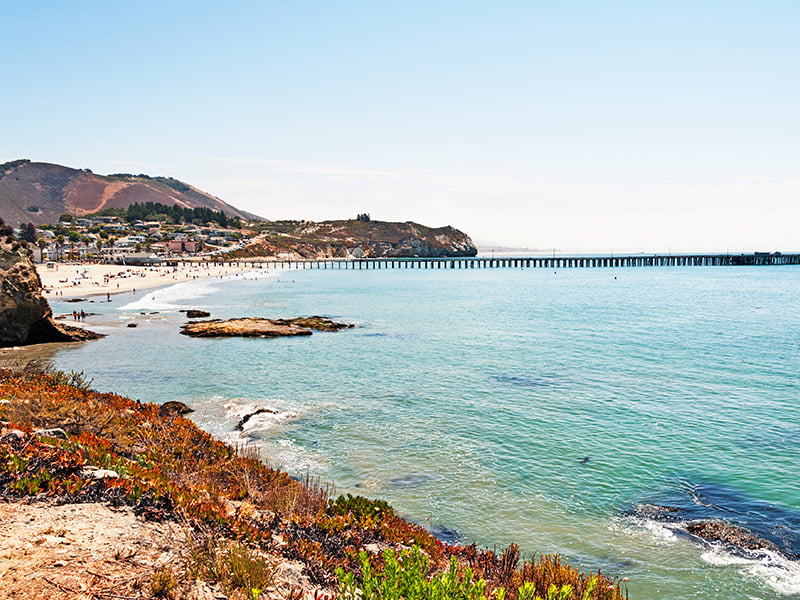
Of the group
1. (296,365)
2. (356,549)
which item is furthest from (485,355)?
(356,549)

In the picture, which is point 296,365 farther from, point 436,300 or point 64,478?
point 436,300

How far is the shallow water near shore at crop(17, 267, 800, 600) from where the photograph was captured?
11.9 meters

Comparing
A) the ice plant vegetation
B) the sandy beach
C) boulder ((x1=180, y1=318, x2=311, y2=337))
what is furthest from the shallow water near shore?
the sandy beach

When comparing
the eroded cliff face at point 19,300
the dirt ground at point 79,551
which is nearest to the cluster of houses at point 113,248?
the eroded cliff face at point 19,300

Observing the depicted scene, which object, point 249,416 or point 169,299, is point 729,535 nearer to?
point 249,416

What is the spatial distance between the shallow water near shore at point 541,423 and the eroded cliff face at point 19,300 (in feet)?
7.93

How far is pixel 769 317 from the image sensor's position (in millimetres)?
53188

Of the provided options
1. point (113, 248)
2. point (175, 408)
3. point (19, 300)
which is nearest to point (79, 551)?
point (175, 408)

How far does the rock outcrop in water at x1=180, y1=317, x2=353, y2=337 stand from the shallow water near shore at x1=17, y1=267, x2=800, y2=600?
1.63 m

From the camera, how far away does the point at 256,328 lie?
136 feet

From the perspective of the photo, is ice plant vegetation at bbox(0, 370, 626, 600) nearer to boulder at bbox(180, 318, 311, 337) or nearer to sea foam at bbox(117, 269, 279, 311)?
boulder at bbox(180, 318, 311, 337)

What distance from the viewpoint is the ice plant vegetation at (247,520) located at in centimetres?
621

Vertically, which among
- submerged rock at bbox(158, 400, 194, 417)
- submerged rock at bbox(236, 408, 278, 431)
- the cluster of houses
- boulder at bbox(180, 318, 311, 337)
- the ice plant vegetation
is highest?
the cluster of houses

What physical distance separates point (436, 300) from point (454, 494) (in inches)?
2421
